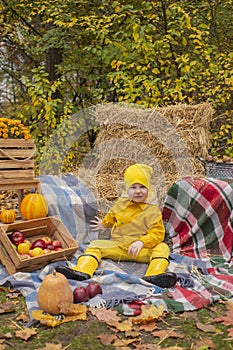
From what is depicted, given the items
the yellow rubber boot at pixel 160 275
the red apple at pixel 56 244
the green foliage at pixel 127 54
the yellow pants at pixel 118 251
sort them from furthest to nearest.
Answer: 1. the green foliage at pixel 127 54
2. the red apple at pixel 56 244
3. the yellow pants at pixel 118 251
4. the yellow rubber boot at pixel 160 275

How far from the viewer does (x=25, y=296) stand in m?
3.37

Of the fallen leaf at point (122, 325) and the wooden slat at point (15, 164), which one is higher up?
the wooden slat at point (15, 164)

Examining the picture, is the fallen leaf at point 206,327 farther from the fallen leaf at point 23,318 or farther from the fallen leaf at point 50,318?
the fallen leaf at point 23,318

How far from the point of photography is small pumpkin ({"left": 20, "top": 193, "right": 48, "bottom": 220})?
14.8ft

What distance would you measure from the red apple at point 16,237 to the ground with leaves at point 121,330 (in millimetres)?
970

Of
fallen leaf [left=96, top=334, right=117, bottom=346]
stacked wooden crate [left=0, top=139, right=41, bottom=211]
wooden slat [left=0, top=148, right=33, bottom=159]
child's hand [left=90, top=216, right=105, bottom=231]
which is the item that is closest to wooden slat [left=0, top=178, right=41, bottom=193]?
stacked wooden crate [left=0, top=139, right=41, bottom=211]

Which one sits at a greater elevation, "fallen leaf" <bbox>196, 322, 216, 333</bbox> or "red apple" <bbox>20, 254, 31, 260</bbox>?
"red apple" <bbox>20, 254, 31, 260</bbox>

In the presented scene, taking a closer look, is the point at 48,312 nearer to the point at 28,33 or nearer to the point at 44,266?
the point at 44,266

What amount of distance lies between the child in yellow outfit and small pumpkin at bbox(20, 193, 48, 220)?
64 centimetres

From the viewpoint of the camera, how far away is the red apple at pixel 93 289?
3.32 meters

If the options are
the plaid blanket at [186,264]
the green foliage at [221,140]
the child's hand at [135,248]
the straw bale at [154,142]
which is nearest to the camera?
the plaid blanket at [186,264]

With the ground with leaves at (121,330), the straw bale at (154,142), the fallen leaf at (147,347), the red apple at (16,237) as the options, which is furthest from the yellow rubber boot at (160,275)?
the straw bale at (154,142)

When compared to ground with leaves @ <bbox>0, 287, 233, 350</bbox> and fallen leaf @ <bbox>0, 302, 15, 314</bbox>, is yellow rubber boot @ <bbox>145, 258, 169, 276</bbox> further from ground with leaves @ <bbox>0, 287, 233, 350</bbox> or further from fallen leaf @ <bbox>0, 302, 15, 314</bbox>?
fallen leaf @ <bbox>0, 302, 15, 314</bbox>

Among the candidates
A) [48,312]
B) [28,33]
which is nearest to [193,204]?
[48,312]
